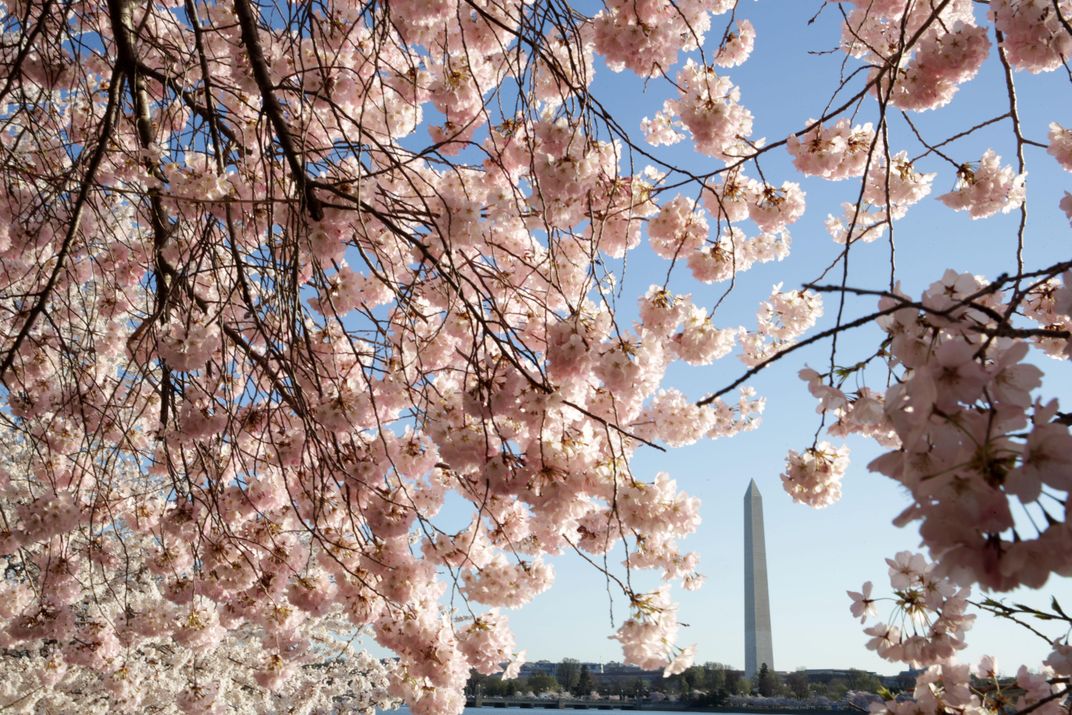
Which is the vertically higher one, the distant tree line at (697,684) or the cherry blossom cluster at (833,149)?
the cherry blossom cluster at (833,149)

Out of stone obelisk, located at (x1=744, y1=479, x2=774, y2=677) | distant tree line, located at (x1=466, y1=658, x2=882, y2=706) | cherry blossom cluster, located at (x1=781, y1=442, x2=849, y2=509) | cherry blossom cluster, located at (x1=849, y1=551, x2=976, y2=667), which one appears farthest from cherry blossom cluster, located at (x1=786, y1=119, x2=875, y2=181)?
distant tree line, located at (x1=466, y1=658, x2=882, y2=706)

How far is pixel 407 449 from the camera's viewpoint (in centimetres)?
284

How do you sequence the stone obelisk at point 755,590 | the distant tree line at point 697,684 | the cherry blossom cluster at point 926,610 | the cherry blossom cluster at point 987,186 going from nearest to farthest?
the cherry blossom cluster at point 926,610 < the cherry blossom cluster at point 987,186 < the stone obelisk at point 755,590 < the distant tree line at point 697,684

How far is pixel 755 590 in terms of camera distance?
20.1 m

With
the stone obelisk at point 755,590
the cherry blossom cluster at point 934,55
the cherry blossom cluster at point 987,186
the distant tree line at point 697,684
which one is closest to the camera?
the cherry blossom cluster at point 934,55

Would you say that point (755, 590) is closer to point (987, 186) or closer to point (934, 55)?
point (987, 186)

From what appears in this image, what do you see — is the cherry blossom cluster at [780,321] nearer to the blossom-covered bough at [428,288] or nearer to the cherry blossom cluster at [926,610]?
the blossom-covered bough at [428,288]

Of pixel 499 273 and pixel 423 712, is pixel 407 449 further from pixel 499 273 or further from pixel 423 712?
pixel 423 712

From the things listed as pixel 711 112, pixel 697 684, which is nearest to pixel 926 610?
pixel 711 112

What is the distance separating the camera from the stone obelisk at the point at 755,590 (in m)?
19.7

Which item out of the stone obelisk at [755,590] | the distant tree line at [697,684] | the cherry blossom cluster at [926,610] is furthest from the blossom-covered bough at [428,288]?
the distant tree line at [697,684]

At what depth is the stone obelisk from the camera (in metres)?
19.7

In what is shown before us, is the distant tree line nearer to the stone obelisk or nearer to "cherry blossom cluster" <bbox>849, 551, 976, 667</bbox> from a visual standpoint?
the stone obelisk

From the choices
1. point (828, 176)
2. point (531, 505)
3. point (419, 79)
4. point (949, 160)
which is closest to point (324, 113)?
point (419, 79)
